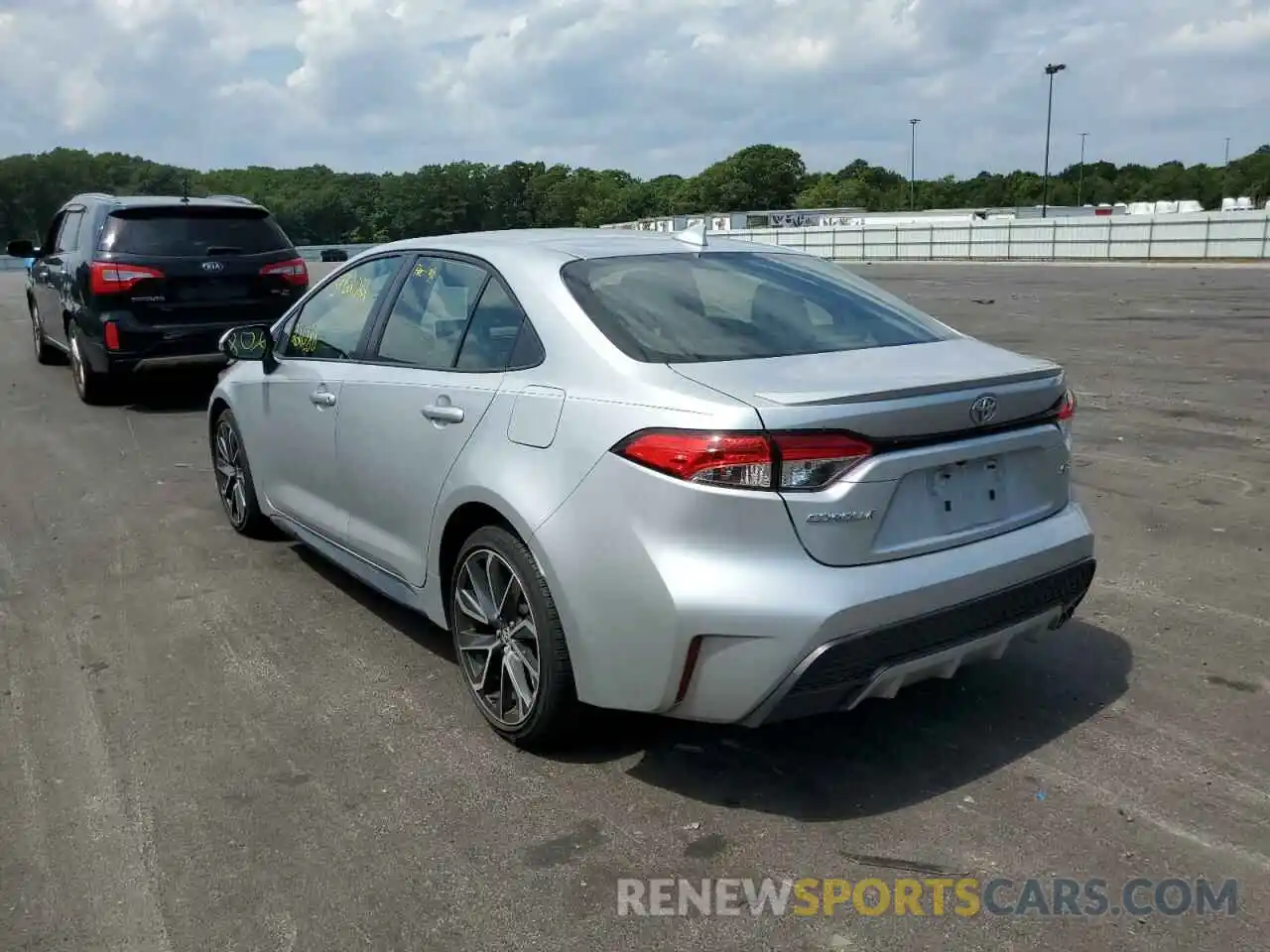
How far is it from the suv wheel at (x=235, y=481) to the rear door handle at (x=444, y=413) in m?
2.18

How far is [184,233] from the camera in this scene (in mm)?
9938

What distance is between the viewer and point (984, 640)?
334cm

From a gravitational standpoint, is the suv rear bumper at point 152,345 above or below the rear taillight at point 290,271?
below

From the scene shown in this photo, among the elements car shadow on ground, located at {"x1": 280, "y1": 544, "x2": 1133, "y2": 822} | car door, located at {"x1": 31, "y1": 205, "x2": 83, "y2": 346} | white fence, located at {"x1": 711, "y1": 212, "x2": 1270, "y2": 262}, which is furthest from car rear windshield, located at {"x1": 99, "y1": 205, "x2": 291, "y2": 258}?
white fence, located at {"x1": 711, "y1": 212, "x2": 1270, "y2": 262}

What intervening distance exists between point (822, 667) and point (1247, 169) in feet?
362

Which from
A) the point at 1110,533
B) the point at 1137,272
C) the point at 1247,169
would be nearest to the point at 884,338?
the point at 1110,533

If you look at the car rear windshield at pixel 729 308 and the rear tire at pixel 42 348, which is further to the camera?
the rear tire at pixel 42 348

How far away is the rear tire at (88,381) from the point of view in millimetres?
10328

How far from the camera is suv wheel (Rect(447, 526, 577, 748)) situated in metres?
3.43

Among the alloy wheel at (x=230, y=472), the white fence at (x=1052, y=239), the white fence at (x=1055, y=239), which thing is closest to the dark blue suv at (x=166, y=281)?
the alloy wheel at (x=230, y=472)

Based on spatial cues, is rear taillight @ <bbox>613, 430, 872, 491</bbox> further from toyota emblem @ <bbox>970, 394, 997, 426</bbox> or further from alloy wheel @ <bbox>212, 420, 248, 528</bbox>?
alloy wheel @ <bbox>212, 420, 248, 528</bbox>

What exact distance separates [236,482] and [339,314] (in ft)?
5.31

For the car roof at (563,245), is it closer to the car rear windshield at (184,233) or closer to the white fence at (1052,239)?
the car rear windshield at (184,233)

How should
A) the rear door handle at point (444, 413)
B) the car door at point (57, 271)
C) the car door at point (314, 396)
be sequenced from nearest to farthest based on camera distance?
the rear door handle at point (444, 413) < the car door at point (314, 396) < the car door at point (57, 271)
